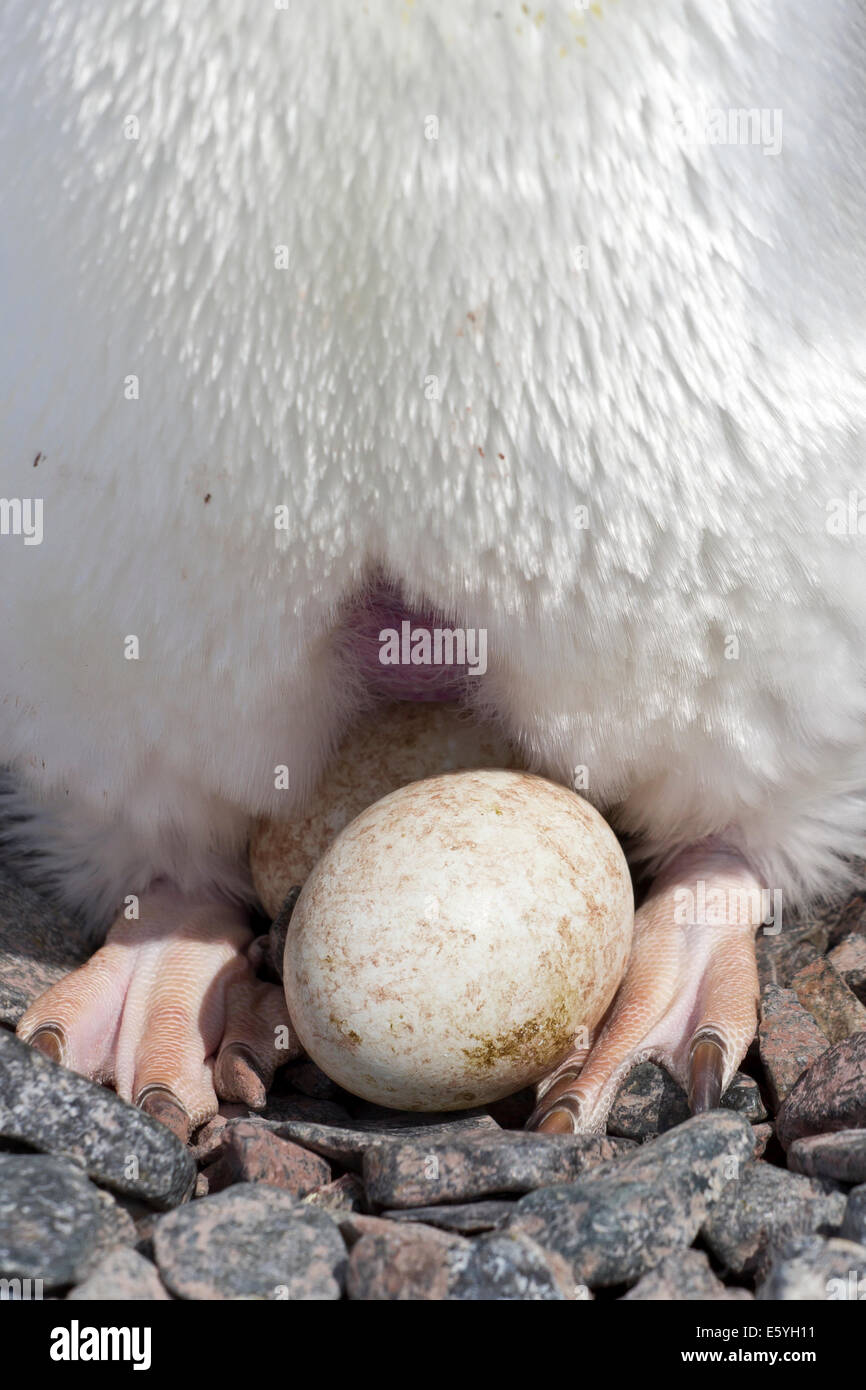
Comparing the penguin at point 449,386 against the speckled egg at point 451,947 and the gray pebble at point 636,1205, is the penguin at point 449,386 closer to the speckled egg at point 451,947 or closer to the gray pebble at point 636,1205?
the speckled egg at point 451,947

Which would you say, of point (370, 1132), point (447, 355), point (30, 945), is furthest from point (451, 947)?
point (30, 945)

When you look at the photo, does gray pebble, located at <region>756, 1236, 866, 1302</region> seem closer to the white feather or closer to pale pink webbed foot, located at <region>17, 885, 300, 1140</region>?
the white feather

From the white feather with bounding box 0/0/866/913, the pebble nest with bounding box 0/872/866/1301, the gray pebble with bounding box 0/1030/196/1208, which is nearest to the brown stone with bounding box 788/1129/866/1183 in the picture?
the pebble nest with bounding box 0/872/866/1301

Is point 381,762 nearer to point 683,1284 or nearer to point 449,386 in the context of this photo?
point 449,386

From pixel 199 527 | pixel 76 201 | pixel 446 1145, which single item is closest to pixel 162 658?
pixel 199 527
